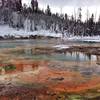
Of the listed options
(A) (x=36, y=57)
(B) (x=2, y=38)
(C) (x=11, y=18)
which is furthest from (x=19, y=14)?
(A) (x=36, y=57)

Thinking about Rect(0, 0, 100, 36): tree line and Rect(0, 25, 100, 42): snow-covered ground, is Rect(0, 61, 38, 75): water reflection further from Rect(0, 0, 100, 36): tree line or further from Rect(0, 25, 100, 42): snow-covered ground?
Rect(0, 0, 100, 36): tree line

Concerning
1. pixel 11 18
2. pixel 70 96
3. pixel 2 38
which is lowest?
pixel 70 96

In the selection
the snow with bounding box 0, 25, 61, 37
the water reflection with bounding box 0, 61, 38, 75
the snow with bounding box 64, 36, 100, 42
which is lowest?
the water reflection with bounding box 0, 61, 38, 75

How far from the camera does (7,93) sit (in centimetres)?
401

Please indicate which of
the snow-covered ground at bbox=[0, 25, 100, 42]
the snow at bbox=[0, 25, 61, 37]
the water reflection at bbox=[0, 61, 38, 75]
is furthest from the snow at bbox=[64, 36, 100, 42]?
the water reflection at bbox=[0, 61, 38, 75]

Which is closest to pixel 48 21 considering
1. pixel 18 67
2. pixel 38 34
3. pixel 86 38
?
pixel 38 34

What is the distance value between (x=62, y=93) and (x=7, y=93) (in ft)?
2.52

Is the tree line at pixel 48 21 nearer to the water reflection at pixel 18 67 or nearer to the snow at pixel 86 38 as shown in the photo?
the snow at pixel 86 38

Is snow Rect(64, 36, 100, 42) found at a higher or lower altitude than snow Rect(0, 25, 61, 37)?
lower

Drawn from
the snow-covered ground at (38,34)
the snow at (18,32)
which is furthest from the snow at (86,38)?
the snow at (18,32)

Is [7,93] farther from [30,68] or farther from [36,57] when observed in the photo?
[36,57]

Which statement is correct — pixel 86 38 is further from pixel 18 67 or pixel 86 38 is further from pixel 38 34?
pixel 18 67

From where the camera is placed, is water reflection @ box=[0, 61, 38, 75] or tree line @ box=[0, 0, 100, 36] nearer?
water reflection @ box=[0, 61, 38, 75]

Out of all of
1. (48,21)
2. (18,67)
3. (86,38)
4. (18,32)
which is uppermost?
(48,21)
